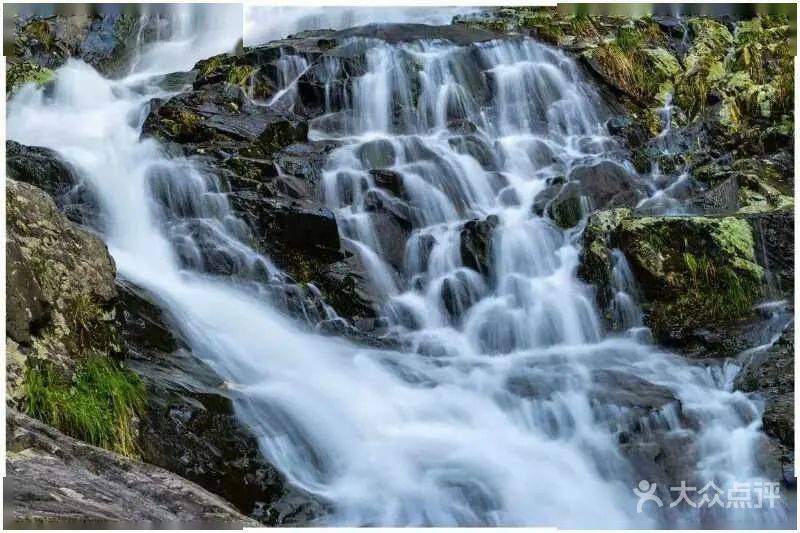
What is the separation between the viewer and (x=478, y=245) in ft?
27.2

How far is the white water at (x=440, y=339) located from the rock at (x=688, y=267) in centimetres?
46

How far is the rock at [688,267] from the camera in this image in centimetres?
772

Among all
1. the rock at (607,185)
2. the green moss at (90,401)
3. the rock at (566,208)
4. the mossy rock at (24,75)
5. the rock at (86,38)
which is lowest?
the green moss at (90,401)

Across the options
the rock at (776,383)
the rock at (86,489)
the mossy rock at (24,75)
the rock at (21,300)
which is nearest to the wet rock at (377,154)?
the rock at (776,383)

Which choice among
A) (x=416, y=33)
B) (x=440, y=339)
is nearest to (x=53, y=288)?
(x=440, y=339)

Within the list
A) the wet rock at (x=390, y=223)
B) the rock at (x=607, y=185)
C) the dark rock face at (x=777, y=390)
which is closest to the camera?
the dark rock face at (x=777, y=390)

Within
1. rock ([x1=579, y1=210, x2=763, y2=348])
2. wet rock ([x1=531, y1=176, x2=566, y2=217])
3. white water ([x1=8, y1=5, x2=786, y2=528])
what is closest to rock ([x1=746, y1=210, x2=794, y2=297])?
rock ([x1=579, y1=210, x2=763, y2=348])

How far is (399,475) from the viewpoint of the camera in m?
5.18

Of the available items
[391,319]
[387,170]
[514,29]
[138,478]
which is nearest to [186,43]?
[514,29]

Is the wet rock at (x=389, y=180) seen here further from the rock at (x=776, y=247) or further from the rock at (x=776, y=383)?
the rock at (x=776, y=383)

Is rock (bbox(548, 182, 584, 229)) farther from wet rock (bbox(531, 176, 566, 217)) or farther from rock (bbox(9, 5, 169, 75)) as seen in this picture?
rock (bbox(9, 5, 169, 75))

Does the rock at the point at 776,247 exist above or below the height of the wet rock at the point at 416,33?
below

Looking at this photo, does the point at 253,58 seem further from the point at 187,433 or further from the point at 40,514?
the point at 40,514

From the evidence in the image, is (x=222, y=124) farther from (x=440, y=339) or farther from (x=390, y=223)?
(x=440, y=339)
